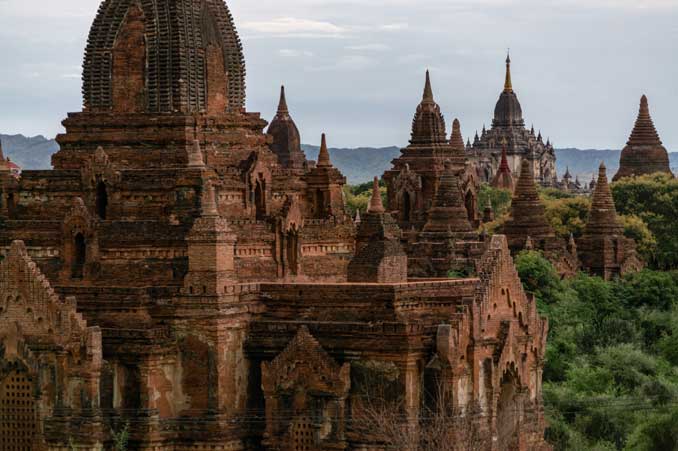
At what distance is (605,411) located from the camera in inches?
1925

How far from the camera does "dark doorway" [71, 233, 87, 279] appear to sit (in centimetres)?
4209

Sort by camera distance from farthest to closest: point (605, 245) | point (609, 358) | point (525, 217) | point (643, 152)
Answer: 1. point (643, 152)
2. point (605, 245)
3. point (525, 217)
4. point (609, 358)

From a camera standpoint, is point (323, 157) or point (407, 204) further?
point (407, 204)

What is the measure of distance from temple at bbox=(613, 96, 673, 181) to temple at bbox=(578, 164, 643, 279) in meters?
24.7

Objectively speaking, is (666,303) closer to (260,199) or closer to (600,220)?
(600,220)

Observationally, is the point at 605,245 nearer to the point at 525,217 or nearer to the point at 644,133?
the point at 525,217

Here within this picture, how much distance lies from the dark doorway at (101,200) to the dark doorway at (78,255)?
89 centimetres

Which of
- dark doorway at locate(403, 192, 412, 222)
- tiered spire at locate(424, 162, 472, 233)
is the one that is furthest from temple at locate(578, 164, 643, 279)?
tiered spire at locate(424, 162, 472, 233)

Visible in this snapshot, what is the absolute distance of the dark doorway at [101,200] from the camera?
141 ft

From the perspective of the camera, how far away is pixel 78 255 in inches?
1667

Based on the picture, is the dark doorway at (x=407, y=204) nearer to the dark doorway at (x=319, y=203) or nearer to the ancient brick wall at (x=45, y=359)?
the dark doorway at (x=319, y=203)

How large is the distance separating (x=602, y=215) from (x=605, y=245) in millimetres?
1799

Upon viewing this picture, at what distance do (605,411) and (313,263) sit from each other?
7.96 metres

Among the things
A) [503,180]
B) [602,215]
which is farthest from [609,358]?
[503,180]
